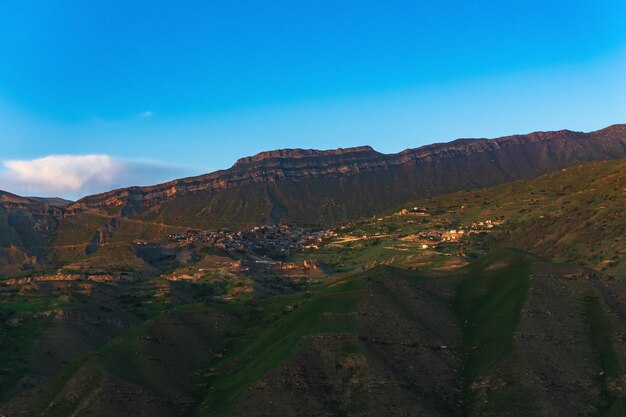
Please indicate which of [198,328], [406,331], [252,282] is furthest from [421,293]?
[252,282]

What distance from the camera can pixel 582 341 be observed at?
57094 millimetres

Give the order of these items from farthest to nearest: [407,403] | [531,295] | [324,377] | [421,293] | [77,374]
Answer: [421,293]
[531,295]
[77,374]
[324,377]
[407,403]

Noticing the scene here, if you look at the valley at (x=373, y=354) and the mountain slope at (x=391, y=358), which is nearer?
the mountain slope at (x=391, y=358)

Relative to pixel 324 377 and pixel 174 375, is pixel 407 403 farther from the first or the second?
pixel 174 375

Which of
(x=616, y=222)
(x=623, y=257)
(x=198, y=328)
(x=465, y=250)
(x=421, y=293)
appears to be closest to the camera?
Answer: (x=421, y=293)

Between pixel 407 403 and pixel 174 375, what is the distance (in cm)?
2584

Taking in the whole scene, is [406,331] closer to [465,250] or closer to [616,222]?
[616,222]

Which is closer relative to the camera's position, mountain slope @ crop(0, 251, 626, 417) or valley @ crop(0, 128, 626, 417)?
mountain slope @ crop(0, 251, 626, 417)

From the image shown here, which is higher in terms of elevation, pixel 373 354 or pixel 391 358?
pixel 373 354

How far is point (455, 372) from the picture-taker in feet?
184

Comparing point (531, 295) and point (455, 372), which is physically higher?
point (531, 295)

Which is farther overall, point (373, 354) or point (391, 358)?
point (391, 358)

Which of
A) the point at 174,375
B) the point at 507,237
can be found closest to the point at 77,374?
the point at 174,375

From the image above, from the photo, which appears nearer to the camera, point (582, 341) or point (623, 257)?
point (582, 341)
